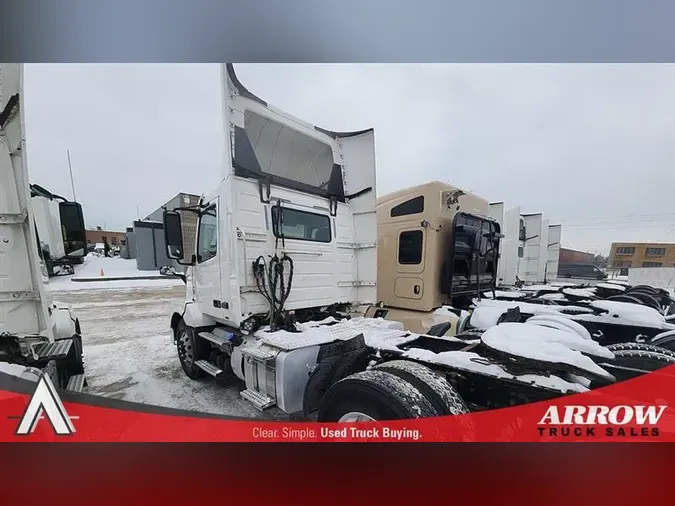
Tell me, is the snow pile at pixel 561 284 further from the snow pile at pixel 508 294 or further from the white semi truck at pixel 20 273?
the white semi truck at pixel 20 273

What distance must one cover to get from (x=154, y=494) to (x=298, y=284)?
1.33 metres

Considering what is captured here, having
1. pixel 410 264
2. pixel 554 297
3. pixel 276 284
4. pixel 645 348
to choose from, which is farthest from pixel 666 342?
pixel 276 284

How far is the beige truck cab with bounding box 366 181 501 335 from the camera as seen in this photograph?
197 centimetres

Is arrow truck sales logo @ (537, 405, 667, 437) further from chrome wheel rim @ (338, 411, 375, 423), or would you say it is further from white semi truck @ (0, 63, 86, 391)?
white semi truck @ (0, 63, 86, 391)

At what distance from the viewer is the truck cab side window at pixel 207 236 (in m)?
1.97

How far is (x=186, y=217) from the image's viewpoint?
80.0 inches

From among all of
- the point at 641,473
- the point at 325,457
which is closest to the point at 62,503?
the point at 325,457

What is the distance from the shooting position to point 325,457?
4.18 ft

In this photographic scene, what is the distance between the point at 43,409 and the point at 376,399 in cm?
158

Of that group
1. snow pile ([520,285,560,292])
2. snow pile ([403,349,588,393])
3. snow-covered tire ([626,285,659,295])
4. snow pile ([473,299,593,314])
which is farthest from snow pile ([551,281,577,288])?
snow pile ([403,349,588,393])

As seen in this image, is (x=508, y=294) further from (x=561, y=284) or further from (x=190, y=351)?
(x=190, y=351)

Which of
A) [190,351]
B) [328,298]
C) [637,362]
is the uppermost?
[328,298]

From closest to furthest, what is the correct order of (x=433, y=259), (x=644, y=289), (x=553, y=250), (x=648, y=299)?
1. (x=553, y=250)
2. (x=644, y=289)
3. (x=648, y=299)
4. (x=433, y=259)
